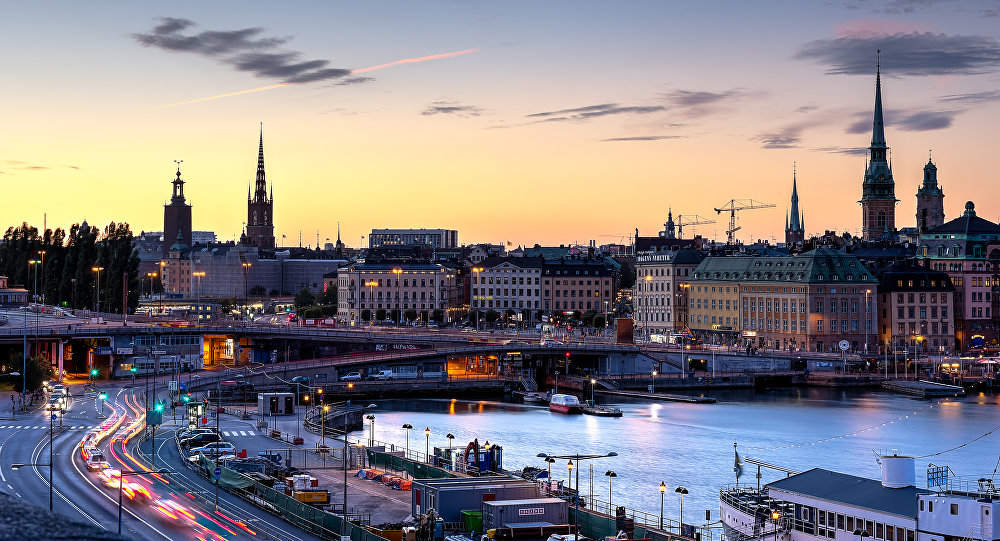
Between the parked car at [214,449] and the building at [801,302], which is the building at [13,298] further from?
the building at [801,302]

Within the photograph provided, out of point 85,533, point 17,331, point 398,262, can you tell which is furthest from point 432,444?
point 398,262

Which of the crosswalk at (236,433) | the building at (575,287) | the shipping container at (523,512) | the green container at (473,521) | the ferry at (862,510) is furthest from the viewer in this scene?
the building at (575,287)

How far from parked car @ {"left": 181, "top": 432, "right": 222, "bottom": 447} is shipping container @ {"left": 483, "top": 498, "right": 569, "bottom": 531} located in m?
16.3

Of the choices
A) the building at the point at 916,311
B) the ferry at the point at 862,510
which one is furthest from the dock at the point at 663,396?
the ferry at the point at 862,510

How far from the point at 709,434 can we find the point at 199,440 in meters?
22.8

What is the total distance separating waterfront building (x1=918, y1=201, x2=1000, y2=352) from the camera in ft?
293

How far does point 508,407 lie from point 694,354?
1909 centimetres

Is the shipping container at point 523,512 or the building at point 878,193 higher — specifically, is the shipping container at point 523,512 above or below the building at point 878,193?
below

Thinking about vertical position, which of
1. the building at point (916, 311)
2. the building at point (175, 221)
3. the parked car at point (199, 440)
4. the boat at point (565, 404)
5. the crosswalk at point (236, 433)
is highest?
the building at point (175, 221)

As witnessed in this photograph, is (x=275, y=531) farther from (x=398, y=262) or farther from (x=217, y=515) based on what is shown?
(x=398, y=262)

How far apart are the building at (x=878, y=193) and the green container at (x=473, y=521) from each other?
5045 inches

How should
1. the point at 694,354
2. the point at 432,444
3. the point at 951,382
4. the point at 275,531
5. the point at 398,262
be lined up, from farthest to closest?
the point at 398,262 → the point at 694,354 → the point at 951,382 → the point at 432,444 → the point at 275,531

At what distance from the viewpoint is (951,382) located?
74.6 metres

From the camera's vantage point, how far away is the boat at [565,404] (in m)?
62.9
